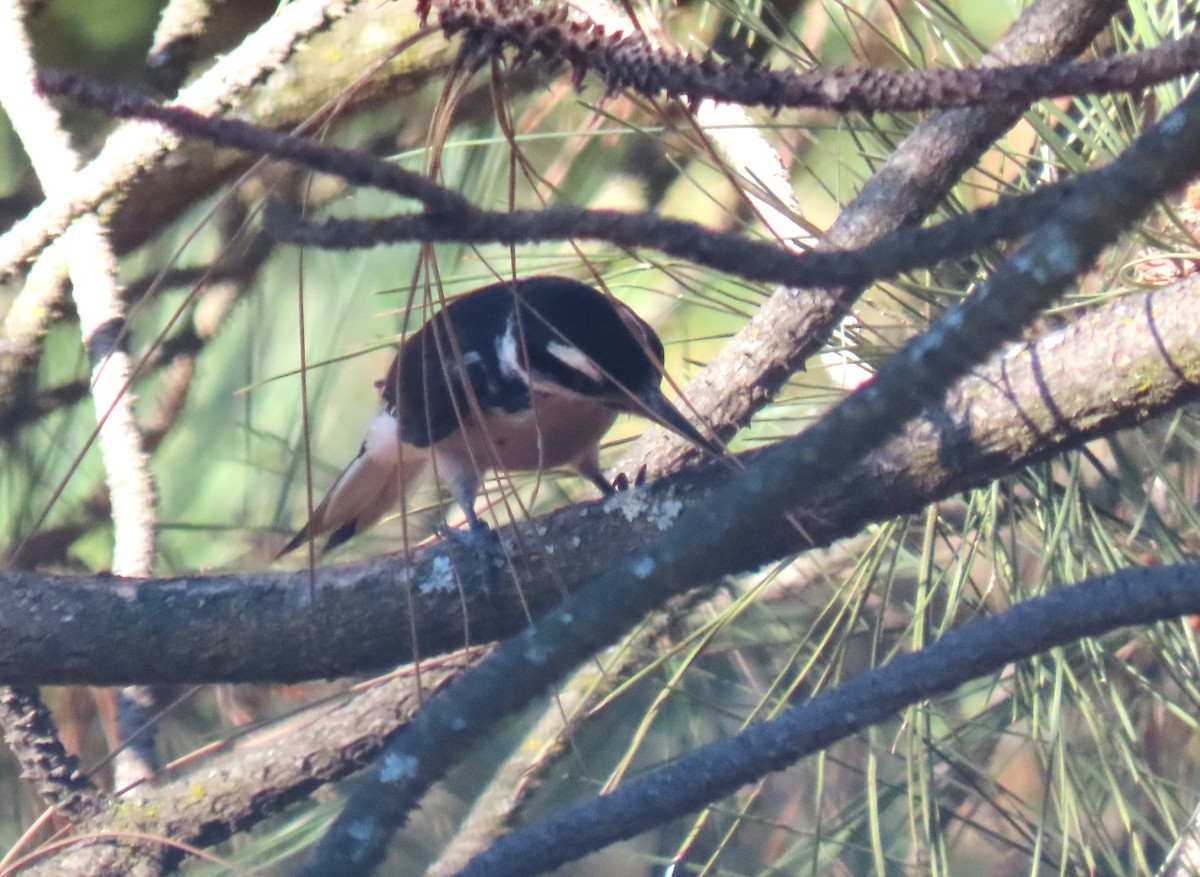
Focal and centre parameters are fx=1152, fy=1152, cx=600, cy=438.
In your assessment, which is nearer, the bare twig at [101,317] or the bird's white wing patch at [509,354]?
the bare twig at [101,317]

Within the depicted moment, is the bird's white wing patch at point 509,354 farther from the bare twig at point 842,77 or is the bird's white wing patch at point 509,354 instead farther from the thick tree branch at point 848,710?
the thick tree branch at point 848,710

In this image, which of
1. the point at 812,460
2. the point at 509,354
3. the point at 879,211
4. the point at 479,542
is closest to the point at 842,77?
the point at 812,460

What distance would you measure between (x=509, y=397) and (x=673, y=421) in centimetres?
40

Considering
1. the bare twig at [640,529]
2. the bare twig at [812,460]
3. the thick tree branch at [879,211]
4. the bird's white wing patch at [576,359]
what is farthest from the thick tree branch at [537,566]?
the bare twig at [812,460]

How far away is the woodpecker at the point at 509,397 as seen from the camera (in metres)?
1.26

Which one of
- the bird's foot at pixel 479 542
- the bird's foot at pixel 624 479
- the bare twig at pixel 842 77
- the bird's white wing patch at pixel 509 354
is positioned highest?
the bird's white wing patch at pixel 509 354

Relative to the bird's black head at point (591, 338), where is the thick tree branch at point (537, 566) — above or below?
→ below

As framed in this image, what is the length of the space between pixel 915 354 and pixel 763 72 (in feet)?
0.73

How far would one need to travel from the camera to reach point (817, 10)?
1.63m

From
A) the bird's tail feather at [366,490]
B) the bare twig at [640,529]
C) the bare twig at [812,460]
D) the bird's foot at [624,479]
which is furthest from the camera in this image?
the bird's tail feather at [366,490]

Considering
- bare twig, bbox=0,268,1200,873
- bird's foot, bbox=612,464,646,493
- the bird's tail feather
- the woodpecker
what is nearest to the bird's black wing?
the woodpecker

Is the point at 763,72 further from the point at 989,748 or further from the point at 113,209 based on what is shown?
the point at 113,209

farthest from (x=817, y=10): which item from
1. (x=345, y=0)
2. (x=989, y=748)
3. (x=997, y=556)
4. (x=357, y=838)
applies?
(x=357, y=838)

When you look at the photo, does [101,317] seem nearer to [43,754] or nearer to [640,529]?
[43,754]
